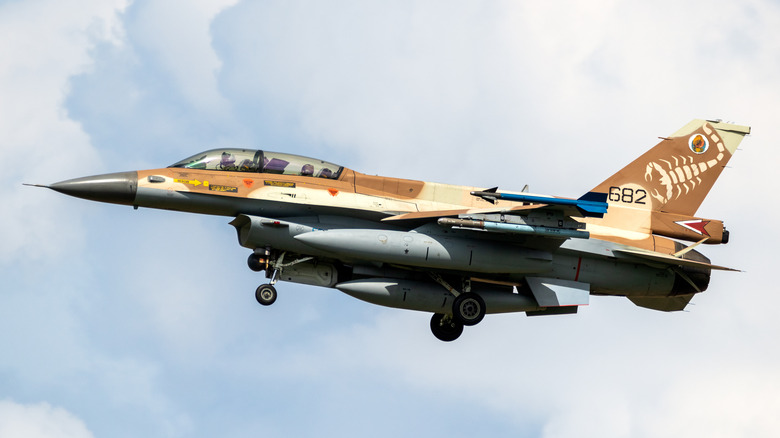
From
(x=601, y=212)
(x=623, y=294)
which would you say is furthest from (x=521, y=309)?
(x=601, y=212)

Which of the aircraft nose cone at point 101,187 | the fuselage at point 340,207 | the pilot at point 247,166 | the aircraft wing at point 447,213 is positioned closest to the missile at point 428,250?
the fuselage at point 340,207

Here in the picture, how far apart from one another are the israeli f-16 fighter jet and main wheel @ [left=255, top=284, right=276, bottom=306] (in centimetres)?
2

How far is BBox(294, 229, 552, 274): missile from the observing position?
1998cm

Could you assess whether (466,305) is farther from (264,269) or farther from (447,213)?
(264,269)

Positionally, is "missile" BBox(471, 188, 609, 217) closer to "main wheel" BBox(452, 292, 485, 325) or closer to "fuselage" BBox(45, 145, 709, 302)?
"fuselage" BBox(45, 145, 709, 302)

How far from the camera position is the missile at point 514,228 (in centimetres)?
2002

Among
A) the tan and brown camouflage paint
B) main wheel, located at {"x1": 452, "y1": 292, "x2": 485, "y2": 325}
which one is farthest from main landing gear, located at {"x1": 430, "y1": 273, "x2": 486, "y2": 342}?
the tan and brown camouflage paint

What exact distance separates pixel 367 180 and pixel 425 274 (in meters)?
2.16

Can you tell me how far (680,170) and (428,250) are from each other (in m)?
6.24

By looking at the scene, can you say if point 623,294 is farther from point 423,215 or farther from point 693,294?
point 423,215

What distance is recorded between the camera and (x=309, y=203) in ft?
67.2

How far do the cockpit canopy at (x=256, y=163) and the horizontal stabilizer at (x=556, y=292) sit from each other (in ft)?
14.4

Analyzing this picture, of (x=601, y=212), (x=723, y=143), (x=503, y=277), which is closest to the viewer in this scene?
(x=601, y=212)

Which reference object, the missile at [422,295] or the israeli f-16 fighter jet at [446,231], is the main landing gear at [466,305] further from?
the missile at [422,295]
